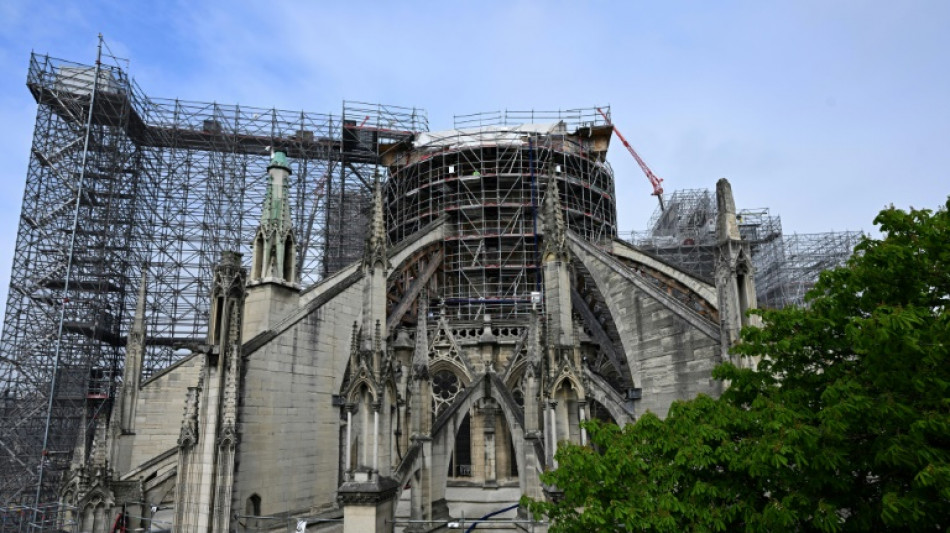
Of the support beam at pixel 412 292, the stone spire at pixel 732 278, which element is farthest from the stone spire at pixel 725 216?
the support beam at pixel 412 292

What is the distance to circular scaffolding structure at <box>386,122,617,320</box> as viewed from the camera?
90.7 ft

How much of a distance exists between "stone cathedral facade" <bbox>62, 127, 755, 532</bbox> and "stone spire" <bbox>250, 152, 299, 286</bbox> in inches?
1.6

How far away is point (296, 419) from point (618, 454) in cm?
1000

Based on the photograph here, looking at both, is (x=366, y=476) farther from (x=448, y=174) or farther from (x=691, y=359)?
(x=448, y=174)

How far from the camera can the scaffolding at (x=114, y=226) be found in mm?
23781

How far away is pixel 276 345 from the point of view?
15.4m

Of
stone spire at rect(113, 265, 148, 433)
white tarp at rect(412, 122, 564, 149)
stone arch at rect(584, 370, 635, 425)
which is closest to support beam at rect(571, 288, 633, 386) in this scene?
stone arch at rect(584, 370, 635, 425)

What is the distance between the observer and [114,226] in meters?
27.0

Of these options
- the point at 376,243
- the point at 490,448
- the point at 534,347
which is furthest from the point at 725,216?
the point at 490,448

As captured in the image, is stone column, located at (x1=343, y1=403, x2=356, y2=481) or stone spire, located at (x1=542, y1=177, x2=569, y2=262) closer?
stone column, located at (x1=343, y1=403, x2=356, y2=481)

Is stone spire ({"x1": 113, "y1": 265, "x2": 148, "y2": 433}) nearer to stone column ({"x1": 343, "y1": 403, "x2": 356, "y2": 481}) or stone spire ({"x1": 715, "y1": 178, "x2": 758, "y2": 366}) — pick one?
stone column ({"x1": 343, "y1": 403, "x2": 356, "y2": 481})

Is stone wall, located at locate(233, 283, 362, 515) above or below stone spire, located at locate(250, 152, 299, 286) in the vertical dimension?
below

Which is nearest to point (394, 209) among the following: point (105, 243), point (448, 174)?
point (448, 174)

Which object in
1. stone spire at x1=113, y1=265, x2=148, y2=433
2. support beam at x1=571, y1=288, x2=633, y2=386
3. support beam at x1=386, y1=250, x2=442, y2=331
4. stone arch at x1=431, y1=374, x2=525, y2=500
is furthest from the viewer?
support beam at x1=386, y1=250, x2=442, y2=331
